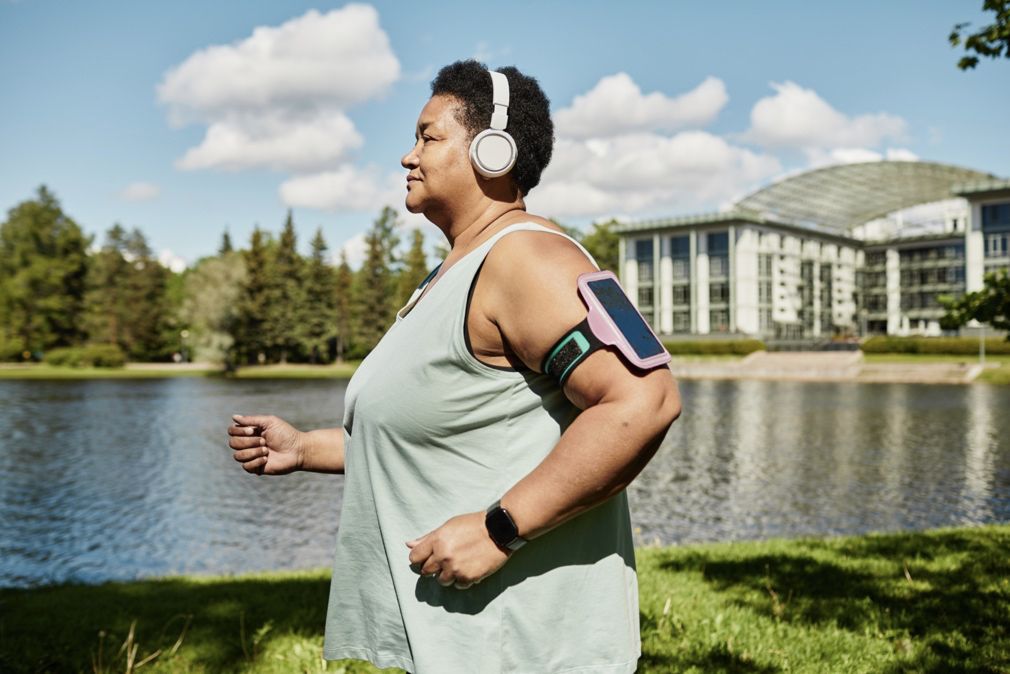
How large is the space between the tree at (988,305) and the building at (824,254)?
7174 centimetres

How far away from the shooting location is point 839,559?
6.80m

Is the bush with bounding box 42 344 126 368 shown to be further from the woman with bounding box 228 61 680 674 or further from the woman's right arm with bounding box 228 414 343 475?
the woman with bounding box 228 61 680 674

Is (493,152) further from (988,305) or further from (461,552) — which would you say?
(988,305)

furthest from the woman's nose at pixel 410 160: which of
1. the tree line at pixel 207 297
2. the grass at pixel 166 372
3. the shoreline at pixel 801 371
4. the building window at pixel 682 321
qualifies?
the building window at pixel 682 321

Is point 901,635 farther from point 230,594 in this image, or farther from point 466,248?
point 230,594

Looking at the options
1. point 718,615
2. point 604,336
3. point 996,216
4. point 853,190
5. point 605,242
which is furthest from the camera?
point 605,242

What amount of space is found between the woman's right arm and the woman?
0.34m

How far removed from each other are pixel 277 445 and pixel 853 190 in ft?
306

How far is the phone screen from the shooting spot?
160 centimetres

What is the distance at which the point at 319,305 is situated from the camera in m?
79.8

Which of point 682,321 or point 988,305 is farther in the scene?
point 682,321

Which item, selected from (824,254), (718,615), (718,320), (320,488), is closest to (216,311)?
(718,320)

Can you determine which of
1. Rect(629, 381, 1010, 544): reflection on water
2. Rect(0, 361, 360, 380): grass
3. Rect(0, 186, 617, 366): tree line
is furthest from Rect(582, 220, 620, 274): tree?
Rect(629, 381, 1010, 544): reflection on water

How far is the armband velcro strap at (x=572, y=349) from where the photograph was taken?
1.59 meters
